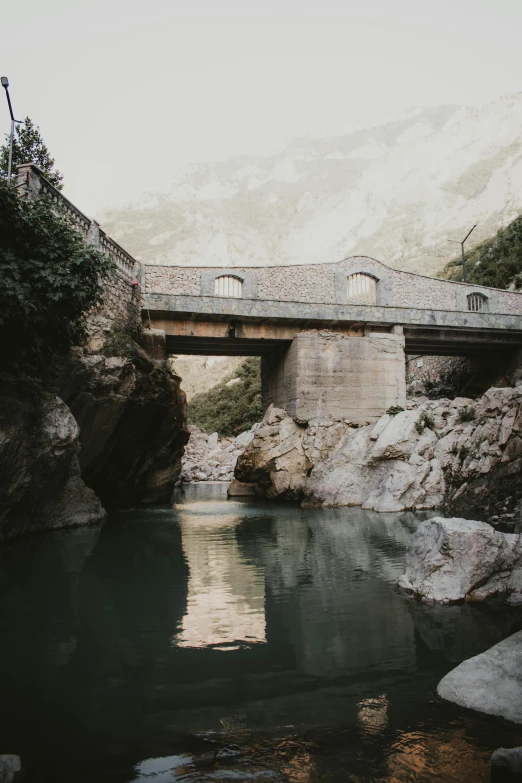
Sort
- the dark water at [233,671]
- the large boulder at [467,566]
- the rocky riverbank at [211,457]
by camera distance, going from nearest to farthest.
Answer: the dark water at [233,671]
the large boulder at [467,566]
the rocky riverbank at [211,457]

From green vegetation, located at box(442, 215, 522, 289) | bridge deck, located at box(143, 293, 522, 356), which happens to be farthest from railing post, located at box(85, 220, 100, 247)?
green vegetation, located at box(442, 215, 522, 289)

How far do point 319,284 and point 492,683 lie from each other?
20.5 meters

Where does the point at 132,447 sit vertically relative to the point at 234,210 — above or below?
below

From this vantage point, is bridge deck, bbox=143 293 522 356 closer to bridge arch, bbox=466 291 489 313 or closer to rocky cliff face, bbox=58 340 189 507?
bridge arch, bbox=466 291 489 313

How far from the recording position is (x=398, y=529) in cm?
1294

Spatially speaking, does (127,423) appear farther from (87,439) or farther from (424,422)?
(424,422)

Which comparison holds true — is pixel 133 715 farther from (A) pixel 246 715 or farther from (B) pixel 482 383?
(B) pixel 482 383

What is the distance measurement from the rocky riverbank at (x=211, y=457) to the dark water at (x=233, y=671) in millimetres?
22577

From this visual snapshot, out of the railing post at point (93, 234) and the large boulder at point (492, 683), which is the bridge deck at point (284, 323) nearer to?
the railing post at point (93, 234)

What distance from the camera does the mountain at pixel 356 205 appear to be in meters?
82.1

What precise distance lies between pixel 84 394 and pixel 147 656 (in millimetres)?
10263

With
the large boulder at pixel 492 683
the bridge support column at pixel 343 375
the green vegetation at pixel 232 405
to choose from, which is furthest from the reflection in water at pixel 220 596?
the green vegetation at pixel 232 405

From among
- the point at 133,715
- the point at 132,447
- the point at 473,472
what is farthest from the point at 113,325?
the point at 133,715

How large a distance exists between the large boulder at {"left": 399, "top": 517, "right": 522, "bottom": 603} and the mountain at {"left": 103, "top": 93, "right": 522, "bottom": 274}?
191 feet
